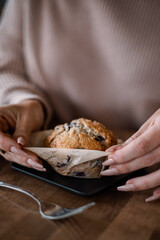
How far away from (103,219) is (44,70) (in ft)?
2.64

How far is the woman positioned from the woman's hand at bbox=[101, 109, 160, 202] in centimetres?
32

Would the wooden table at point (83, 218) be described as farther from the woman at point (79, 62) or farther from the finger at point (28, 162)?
the woman at point (79, 62)

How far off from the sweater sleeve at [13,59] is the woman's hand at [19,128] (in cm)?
12

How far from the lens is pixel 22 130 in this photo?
30.9 inches

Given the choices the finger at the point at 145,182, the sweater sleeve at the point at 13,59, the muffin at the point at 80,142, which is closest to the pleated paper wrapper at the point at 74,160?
the muffin at the point at 80,142

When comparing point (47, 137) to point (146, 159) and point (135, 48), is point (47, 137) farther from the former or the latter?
point (135, 48)

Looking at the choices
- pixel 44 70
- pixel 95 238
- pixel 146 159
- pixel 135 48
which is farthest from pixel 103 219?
pixel 44 70

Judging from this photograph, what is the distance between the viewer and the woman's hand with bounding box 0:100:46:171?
2.26 ft

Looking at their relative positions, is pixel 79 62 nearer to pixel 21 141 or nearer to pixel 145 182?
pixel 21 141

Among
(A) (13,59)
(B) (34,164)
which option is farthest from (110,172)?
(A) (13,59)

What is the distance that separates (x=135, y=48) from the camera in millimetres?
985

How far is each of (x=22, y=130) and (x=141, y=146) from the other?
373mm

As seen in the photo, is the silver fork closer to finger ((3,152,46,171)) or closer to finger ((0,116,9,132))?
finger ((3,152,46,171))

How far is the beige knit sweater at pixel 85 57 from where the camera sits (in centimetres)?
98
